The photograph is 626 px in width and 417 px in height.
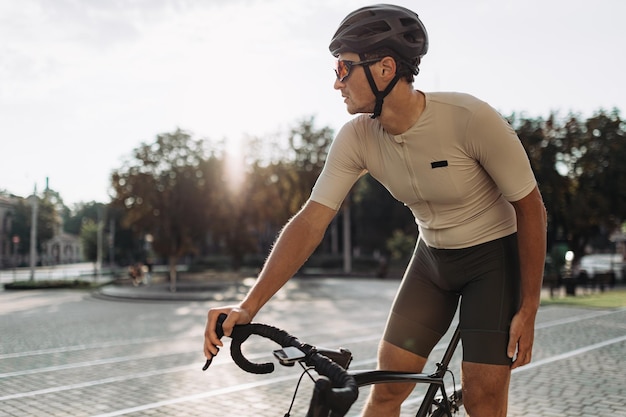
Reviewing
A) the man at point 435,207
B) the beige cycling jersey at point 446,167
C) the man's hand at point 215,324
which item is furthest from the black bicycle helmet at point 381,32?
the man's hand at point 215,324

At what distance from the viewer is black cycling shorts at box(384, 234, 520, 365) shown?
240cm

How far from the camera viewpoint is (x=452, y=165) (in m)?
2.37

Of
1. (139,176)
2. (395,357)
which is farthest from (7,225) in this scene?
(395,357)

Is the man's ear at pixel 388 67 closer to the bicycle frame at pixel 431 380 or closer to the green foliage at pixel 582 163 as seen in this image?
the bicycle frame at pixel 431 380

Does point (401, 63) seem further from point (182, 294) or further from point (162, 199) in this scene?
point (162, 199)

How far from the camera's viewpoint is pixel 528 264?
2.37 meters

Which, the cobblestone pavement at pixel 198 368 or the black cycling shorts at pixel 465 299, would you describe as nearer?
the black cycling shorts at pixel 465 299

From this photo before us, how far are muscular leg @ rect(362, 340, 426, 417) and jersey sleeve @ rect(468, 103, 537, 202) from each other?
2.39 ft

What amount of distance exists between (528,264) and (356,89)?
0.87 metres

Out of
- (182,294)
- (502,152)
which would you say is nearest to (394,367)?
A: (502,152)

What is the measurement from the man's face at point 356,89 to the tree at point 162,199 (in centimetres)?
3028

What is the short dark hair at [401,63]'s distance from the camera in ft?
7.37

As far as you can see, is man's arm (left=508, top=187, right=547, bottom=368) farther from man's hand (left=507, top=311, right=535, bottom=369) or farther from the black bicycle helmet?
the black bicycle helmet

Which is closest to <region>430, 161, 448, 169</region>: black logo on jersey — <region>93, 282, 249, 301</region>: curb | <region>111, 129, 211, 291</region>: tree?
<region>93, 282, 249, 301</region>: curb
